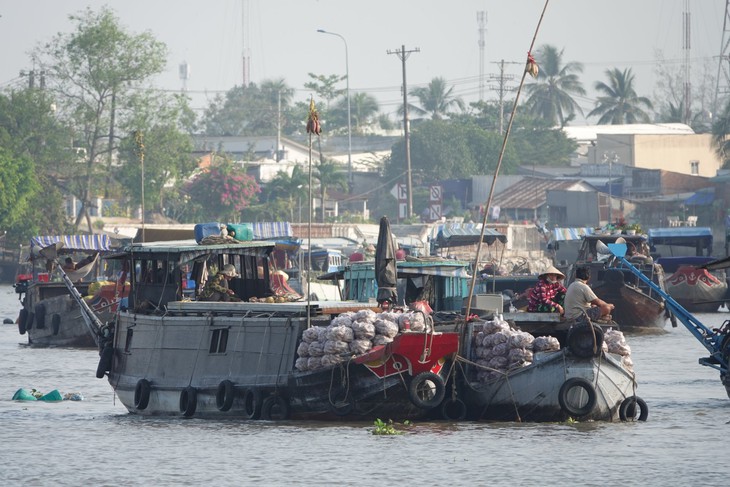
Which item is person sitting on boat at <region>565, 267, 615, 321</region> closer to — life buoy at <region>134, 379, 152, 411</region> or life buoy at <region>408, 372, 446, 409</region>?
life buoy at <region>408, 372, 446, 409</region>

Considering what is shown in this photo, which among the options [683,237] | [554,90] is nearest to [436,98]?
[554,90]

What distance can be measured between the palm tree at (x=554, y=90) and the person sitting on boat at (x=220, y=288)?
86.6 m

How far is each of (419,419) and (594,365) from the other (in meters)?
2.37

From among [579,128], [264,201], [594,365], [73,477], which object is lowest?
[73,477]

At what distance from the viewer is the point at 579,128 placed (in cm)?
10344

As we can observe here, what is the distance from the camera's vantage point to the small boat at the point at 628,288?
3728 cm

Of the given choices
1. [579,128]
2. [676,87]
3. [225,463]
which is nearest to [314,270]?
[225,463]

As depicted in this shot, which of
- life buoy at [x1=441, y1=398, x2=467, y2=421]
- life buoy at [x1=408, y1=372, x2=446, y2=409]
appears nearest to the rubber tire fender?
life buoy at [x1=441, y1=398, x2=467, y2=421]

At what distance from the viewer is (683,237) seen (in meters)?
49.4

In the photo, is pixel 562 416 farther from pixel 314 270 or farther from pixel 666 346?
pixel 314 270

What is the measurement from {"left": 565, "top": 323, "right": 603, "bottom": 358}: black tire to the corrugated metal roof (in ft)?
194

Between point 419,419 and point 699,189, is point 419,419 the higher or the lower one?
the lower one

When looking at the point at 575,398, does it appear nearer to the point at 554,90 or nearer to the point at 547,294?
the point at 547,294

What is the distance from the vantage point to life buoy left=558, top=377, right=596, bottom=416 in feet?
58.0
